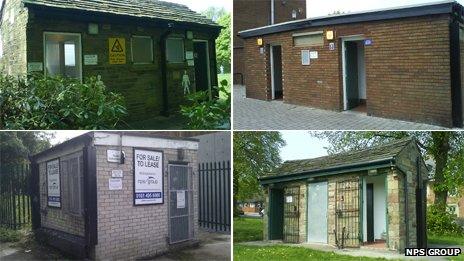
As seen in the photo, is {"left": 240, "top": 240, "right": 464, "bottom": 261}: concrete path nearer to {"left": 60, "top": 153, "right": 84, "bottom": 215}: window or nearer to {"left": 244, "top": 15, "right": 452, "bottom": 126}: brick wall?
{"left": 60, "top": 153, "right": 84, "bottom": 215}: window

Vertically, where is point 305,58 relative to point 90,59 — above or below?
above

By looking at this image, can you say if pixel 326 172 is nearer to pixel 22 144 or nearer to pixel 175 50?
pixel 22 144

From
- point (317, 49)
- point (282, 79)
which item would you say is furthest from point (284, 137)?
point (282, 79)

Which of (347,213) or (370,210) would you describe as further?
(347,213)

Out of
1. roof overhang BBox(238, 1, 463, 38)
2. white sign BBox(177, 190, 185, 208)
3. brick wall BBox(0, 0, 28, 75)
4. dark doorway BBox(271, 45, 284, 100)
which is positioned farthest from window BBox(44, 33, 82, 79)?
dark doorway BBox(271, 45, 284, 100)

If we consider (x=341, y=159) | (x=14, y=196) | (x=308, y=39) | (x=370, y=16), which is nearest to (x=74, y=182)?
(x=14, y=196)

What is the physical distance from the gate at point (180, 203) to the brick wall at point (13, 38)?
238cm

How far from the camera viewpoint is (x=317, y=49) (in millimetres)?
8570

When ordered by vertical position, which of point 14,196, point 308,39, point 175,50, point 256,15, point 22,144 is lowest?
point 14,196

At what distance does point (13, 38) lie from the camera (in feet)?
21.4

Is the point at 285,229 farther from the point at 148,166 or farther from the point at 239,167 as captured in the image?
the point at 148,166

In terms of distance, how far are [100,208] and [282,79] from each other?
532 cm

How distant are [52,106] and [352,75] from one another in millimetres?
5236

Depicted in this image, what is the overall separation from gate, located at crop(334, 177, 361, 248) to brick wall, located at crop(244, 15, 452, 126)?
6.75 feet
